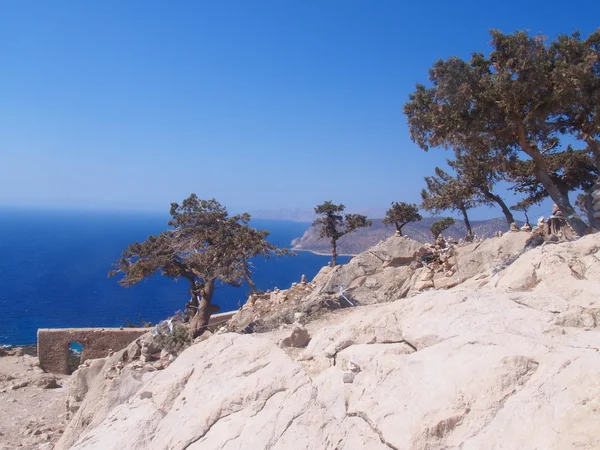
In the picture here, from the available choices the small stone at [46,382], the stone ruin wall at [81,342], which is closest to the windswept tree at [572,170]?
the stone ruin wall at [81,342]

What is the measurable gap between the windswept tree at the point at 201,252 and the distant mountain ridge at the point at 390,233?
650 centimetres

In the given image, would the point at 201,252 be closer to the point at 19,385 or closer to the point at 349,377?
the point at 19,385

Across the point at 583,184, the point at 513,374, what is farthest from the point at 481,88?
the point at 583,184

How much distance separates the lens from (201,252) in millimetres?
20984

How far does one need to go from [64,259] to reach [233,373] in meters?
116

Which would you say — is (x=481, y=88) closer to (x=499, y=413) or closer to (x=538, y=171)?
(x=538, y=171)

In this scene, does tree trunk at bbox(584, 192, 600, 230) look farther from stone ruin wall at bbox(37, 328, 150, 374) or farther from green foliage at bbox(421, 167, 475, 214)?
stone ruin wall at bbox(37, 328, 150, 374)

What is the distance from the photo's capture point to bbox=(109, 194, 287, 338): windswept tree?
19.6 meters

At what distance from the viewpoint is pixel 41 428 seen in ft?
40.7

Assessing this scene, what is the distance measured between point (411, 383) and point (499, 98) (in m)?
9.80

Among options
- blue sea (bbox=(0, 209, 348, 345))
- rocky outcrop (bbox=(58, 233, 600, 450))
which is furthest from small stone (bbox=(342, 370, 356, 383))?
blue sea (bbox=(0, 209, 348, 345))

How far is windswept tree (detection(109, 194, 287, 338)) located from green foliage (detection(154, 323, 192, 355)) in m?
2.79

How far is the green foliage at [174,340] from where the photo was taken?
46.1ft

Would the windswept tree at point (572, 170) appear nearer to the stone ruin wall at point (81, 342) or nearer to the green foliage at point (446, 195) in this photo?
the green foliage at point (446, 195)
